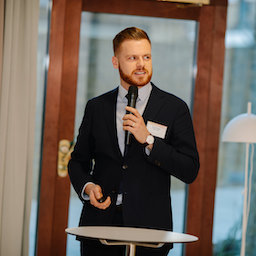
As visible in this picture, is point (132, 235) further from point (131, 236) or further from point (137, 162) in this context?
→ point (137, 162)

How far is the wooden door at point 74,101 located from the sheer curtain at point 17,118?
0.74ft

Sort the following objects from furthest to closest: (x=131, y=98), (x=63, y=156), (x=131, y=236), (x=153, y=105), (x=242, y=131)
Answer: (x=63, y=156), (x=242, y=131), (x=153, y=105), (x=131, y=98), (x=131, y=236)

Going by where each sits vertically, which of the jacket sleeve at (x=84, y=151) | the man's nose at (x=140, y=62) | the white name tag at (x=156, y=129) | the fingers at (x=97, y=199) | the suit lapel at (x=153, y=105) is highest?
the man's nose at (x=140, y=62)

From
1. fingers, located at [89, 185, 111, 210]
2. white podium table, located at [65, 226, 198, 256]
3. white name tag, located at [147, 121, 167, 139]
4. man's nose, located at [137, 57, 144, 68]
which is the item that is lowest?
white podium table, located at [65, 226, 198, 256]

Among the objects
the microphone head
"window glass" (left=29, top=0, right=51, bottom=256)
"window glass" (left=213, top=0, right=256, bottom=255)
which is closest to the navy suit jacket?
the microphone head

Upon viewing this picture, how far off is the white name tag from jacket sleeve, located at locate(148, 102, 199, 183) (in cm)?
3

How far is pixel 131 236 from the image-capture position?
4.15ft

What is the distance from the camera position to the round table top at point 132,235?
3.98 ft

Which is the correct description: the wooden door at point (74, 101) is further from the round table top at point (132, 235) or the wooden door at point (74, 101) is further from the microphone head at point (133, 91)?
the round table top at point (132, 235)

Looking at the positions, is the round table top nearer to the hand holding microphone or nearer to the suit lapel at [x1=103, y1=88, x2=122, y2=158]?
the hand holding microphone

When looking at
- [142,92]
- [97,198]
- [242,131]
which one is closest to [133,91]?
[142,92]

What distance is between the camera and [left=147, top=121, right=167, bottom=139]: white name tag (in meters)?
1.80

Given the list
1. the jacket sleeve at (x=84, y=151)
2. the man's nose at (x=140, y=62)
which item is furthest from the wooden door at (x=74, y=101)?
the man's nose at (x=140, y=62)

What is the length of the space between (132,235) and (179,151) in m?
0.60
